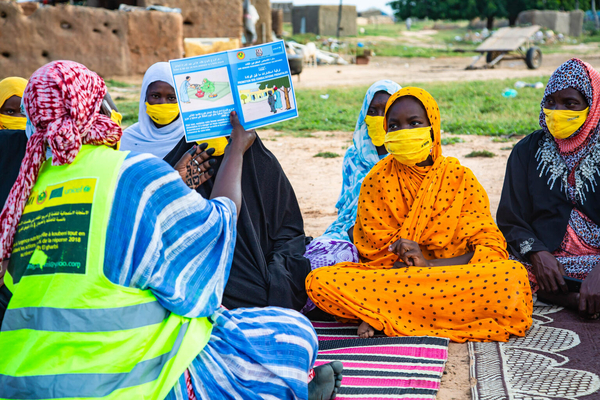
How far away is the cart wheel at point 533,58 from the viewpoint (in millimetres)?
17688

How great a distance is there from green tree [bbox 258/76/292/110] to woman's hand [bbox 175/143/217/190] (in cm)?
41

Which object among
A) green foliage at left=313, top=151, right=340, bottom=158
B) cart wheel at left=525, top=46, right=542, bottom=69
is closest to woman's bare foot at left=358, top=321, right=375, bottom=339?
green foliage at left=313, top=151, right=340, bottom=158

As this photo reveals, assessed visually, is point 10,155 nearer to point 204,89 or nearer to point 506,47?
point 204,89

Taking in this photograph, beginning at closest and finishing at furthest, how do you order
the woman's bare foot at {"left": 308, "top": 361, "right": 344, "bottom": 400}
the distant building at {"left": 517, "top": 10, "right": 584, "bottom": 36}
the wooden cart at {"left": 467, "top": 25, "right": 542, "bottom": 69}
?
the woman's bare foot at {"left": 308, "top": 361, "right": 344, "bottom": 400}
the wooden cart at {"left": 467, "top": 25, "right": 542, "bottom": 69}
the distant building at {"left": 517, "top": 10, "right": 584, "bottom": 36}

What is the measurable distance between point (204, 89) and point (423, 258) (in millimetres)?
1434

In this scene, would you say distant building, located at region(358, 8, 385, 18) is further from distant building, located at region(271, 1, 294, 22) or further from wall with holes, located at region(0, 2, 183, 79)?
wall with holes, located at region(0, 2, 183, 79)

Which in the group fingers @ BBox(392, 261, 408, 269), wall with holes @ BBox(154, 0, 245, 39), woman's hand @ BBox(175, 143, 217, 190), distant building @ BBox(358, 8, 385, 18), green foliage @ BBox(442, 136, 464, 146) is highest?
distant building @ BBox(358, 8, 385, 18)

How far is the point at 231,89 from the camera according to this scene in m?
2.88

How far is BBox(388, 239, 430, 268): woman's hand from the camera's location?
Answer: 3.14 m

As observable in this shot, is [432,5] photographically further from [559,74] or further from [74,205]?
[74,205]

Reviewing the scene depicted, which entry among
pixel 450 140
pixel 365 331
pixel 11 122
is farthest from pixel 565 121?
pixel 450 140

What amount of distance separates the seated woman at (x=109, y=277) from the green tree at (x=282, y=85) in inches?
38.0

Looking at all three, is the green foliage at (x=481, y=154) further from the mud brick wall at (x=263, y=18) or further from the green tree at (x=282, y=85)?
the mud brick wall at (x=263, y=18)

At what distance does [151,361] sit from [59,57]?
41.9ft
